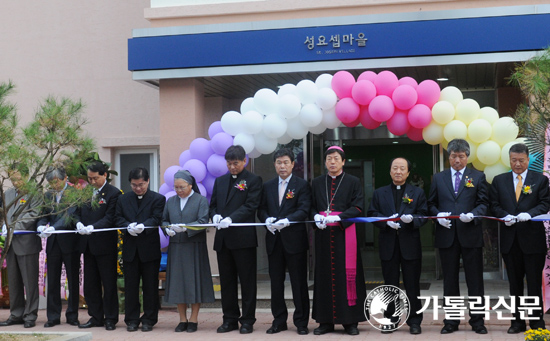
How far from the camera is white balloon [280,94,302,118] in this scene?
8.64 metres

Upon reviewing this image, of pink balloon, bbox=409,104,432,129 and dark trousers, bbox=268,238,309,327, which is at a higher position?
pink balloon, bbox=409,104,432,129

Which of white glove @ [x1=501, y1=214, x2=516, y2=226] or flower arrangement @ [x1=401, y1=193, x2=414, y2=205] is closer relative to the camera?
white glove @ [x1=501, y1=214, x2=516, y2=226]

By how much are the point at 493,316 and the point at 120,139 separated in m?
6.84

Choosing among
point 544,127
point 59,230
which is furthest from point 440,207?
point 59,230

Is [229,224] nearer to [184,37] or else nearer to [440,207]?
[440,207]

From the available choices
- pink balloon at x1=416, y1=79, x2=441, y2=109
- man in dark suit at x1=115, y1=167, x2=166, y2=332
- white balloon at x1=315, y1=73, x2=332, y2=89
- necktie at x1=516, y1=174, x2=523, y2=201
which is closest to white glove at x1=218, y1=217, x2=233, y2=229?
man in dark suit at x1=115, y1=167, x2=166, y2=332

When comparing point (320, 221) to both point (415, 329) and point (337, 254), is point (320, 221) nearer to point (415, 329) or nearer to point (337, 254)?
point (337, 254)

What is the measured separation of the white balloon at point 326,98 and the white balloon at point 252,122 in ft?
2.43

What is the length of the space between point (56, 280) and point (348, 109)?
4.02 metres

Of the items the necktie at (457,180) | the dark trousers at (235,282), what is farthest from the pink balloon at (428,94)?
the dark trousers at (235,282)

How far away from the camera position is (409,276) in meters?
7.68

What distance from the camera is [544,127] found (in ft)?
21.9

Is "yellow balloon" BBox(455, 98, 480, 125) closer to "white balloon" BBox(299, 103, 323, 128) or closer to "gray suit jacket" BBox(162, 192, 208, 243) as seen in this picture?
"white balloon" BBox(299, 103, 323, 128)

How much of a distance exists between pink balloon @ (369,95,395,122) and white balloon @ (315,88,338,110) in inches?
18.2
